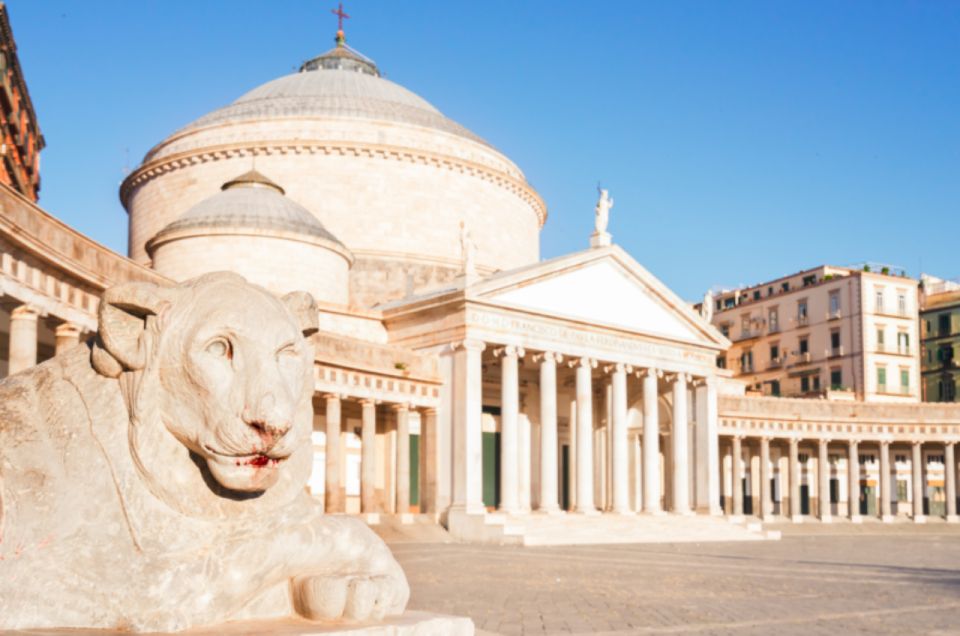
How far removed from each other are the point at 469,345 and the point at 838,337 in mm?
41996

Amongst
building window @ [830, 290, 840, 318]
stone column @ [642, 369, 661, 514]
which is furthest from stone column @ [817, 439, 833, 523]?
building window @ [830, 290, 840, 318]

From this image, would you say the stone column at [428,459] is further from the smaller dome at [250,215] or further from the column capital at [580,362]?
the smaller dome at [250,215]

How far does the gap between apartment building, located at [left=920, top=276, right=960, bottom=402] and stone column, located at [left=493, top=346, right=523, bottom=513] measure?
4906 centimetres

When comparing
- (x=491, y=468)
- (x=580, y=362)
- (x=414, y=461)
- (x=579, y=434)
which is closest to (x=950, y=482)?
(x=579, y=434)

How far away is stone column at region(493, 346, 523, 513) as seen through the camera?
38.4 metres

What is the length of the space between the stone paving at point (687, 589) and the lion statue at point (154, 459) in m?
7.19

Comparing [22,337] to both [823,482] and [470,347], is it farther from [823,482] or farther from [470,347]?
[823,482]

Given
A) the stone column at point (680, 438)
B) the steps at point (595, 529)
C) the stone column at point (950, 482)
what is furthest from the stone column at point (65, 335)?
the stone column at point (950, 482)

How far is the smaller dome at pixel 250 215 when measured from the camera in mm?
41250

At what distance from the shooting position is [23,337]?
19.6 meters

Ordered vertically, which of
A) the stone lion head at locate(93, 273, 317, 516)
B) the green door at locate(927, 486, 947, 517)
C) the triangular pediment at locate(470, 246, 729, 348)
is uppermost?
the triangular pediment at locate(470, 246, 729, 348)

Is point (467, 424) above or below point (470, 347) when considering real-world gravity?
below

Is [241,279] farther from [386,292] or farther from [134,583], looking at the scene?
[386,292]

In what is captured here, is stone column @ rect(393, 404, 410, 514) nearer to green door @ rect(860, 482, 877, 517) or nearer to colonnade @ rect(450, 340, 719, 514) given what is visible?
colonnade @ rect(450, 340, 719, 514)
